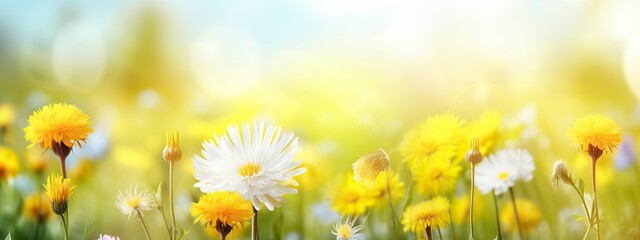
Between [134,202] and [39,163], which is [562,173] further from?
[39,163]

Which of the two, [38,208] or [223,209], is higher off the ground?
[38,208]

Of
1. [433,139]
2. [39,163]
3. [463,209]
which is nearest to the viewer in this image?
[433,139]

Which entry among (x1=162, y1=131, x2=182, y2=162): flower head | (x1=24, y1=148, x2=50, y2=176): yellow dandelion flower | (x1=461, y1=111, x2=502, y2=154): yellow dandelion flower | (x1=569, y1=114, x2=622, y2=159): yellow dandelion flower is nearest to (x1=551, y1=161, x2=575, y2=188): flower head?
(x1=569, y1=114, x2=622, y2=159): yellow dandelion flower

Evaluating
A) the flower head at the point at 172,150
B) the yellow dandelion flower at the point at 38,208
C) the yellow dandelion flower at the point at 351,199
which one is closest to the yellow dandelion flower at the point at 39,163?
the yellow dandelion flower at the point at 38,208

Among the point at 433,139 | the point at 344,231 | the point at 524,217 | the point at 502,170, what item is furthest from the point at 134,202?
the point at 524,217

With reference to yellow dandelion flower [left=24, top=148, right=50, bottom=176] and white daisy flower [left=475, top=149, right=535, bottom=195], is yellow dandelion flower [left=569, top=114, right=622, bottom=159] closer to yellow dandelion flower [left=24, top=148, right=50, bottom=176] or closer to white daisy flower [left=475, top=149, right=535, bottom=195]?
white daisy flower [left=475, top=149, right=535, bottom=195]

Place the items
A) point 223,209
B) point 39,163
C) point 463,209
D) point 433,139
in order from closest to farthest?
point 223,209
point 433,139
point 463,209
point 39,163

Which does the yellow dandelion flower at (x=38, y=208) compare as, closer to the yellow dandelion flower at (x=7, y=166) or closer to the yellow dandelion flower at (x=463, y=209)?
the yellow dandelion flower at (x=7, y=166)
